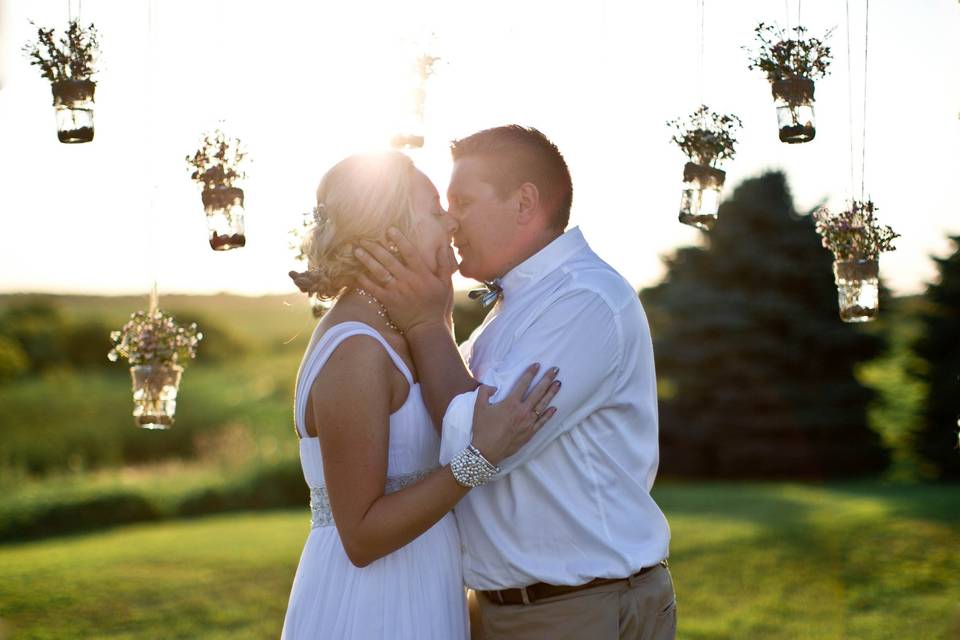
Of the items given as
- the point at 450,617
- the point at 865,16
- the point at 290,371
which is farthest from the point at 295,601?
the point at 290,371

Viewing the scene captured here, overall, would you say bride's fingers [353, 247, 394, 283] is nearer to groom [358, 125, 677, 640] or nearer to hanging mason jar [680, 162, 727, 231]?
groom [358, 125, 677, 640]

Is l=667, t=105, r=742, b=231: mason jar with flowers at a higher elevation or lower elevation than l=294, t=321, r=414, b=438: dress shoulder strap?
higher

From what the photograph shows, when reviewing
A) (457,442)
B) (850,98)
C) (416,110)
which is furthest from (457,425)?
Answer: (850,98)

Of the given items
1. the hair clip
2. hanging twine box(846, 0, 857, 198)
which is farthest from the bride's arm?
hanging twine box(846, 0, 857, 198)

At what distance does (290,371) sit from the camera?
1002 inches

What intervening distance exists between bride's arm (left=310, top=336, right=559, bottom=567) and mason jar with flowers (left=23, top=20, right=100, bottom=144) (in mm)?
1807

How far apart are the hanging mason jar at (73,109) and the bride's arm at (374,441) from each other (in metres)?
1.79

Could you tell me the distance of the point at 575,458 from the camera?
3275 mm

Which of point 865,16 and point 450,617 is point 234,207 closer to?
point 450,617

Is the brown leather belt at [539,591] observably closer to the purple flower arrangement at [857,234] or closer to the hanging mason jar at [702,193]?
the hanging mason jar at [702,193]

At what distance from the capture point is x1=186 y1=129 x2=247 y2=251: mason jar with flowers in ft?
14.0

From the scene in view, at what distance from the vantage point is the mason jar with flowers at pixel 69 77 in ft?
13.7

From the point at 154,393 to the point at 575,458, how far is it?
223cm

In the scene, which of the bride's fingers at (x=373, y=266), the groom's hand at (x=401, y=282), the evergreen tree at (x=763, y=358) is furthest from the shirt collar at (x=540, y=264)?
the evergreen tree at (x=763, y=358)
